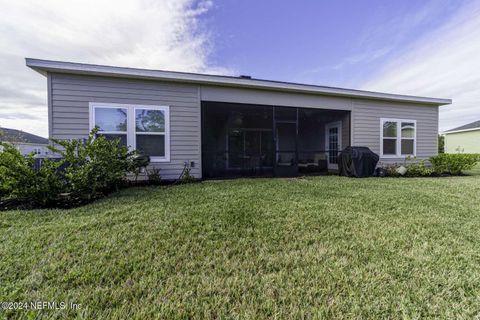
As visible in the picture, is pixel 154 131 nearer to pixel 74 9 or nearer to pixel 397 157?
pixel 74 9

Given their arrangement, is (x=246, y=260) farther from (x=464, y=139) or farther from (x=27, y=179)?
(x=464, y=139)

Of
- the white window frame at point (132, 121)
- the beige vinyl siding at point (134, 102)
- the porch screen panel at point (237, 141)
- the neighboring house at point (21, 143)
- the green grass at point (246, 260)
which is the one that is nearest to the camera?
the green grass at point (246, 260)

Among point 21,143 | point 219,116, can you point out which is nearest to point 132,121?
point 219,116

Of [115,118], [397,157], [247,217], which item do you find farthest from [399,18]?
[115,118]

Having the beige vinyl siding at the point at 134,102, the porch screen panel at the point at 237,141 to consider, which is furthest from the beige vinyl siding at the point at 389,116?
the beige vinyl siding at the point at 134,102

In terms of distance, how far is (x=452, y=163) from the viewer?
851 centimetres

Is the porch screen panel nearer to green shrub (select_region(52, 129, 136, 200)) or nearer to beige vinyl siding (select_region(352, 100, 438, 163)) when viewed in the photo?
green shrub (select_region(52, 129, 136, 200))

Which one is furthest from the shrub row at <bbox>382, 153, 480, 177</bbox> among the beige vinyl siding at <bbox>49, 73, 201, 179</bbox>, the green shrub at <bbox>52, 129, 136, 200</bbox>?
the green shrub at <bbox>52, 129, 136, 200</bbox>

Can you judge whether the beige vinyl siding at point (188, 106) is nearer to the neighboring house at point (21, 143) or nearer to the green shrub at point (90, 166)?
the neighboring house at point (21, 143)

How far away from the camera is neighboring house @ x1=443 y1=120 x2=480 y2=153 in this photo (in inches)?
715

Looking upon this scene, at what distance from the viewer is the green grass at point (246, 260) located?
61.6 inches

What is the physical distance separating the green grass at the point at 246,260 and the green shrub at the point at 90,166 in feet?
2.40

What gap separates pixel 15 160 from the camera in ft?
13.1

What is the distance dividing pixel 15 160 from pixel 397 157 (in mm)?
12171
